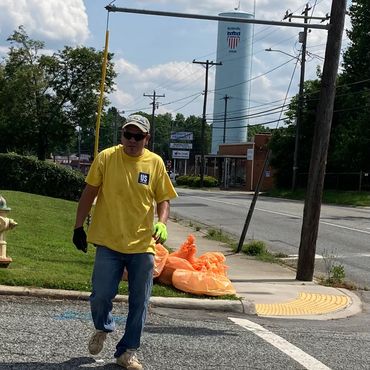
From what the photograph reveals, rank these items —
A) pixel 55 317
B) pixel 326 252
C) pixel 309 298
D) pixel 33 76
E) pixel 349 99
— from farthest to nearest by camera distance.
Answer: pixel 349 99 → pixel 33 76 → pixel 326 252 → pixel 309 298 → pixel 55 317

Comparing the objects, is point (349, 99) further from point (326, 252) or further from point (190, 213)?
point (326, 252)

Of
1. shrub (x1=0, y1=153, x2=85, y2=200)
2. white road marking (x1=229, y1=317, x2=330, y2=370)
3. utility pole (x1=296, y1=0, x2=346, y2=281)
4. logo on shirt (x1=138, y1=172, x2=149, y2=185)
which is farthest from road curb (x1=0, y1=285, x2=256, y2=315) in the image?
shrub (x1=0, y1=153, x2=85, y2=200)

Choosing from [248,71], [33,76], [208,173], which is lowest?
[208,173]

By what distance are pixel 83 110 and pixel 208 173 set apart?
47881 millimetres

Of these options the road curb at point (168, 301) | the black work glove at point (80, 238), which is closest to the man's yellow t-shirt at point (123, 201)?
the black work glove at point (80, 238)

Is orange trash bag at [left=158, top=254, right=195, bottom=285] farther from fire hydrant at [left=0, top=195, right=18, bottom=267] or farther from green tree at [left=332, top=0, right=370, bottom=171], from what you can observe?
green tree at [left=332, top=0, right=370, bottom=171]

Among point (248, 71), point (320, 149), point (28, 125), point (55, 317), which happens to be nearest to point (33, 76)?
point (28, 125)

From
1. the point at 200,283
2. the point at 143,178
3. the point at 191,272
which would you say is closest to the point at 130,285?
the point at 143,178

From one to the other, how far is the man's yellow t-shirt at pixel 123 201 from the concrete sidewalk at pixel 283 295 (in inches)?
127

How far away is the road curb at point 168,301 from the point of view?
23.5 ft

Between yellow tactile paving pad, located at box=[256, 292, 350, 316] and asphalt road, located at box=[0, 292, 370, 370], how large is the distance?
421 millimetres

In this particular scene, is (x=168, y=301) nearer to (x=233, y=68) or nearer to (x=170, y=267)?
(x=170, y=267)

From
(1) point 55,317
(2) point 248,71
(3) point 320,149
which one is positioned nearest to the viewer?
(1) point 55,317

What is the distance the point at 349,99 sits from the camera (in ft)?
150
